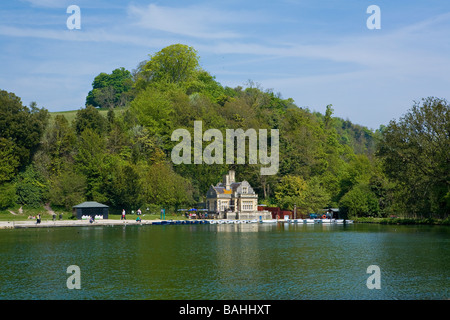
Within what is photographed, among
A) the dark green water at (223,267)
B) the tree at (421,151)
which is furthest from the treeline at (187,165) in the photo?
the dark green water at (223,267)

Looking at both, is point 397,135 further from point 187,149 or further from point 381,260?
point 187,149

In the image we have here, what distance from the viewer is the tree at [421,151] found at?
6675 cm

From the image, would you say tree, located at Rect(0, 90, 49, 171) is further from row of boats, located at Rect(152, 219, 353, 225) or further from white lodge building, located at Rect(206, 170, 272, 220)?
white lodge building, located at Rect(206, 170, 272, 220)

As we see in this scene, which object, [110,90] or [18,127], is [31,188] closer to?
[18,127]

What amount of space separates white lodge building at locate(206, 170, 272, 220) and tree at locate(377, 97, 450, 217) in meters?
33.4

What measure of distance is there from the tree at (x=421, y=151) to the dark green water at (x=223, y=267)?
12.0 metres

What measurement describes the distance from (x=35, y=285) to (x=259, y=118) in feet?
303

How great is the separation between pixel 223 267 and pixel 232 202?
61.7 metres

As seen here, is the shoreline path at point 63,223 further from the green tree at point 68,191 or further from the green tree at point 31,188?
the green tree at point 31,188

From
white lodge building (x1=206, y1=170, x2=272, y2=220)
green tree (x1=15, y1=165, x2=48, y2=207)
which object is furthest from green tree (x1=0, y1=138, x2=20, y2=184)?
white lodge building (x1=206, y1=170, x2=272, y2=220)

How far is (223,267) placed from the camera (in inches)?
1438

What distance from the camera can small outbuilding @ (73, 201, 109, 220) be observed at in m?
81.4

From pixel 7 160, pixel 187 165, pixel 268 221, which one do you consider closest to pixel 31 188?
pixel 7 160
